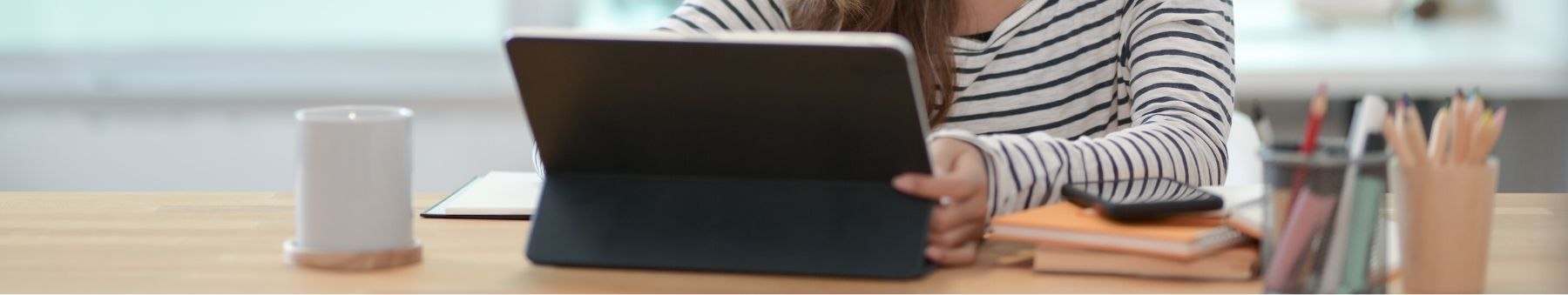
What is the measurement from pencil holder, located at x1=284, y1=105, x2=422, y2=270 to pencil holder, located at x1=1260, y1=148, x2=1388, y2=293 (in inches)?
20.6

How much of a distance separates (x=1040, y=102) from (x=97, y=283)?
965 millimetres

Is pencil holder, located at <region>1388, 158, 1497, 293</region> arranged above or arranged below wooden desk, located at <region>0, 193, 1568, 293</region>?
above

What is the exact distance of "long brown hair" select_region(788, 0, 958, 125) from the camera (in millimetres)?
1570

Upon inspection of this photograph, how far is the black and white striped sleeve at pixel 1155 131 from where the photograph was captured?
1062 millimetres

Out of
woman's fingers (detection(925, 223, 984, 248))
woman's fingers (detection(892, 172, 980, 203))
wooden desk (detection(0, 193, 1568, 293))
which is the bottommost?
A: wooden desk (detection(0, 193, 1568, 293))

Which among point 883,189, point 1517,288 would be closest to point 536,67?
point 883,189

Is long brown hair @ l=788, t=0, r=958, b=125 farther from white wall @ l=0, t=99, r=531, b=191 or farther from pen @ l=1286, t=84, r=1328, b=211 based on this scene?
white wall @ l=0, t=99, r=531, b=191

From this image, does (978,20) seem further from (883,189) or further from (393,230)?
(393,230)

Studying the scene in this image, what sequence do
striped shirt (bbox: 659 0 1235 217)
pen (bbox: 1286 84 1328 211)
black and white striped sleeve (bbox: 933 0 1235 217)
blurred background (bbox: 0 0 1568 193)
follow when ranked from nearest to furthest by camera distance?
pen (bbox: 1286 84 1328 211) → black and white striped sleeve (bbox: 933 0 1235 217) → striped shirt (bbox: 659 0 1235 217) → blurred background (bbox: 0 0 1568 193)

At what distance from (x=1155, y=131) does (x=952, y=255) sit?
1.11 feet

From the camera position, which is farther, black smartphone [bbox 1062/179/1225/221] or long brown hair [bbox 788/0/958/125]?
long brown hair [bbox 788/0/958/125]

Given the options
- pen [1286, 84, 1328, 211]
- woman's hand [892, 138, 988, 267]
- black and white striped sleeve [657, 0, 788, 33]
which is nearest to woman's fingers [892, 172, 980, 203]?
woman's hand [892, 138, 988, 267]

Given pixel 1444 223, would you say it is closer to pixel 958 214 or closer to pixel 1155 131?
pixel 958 214

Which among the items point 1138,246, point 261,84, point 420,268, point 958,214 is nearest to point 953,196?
point 958,214
